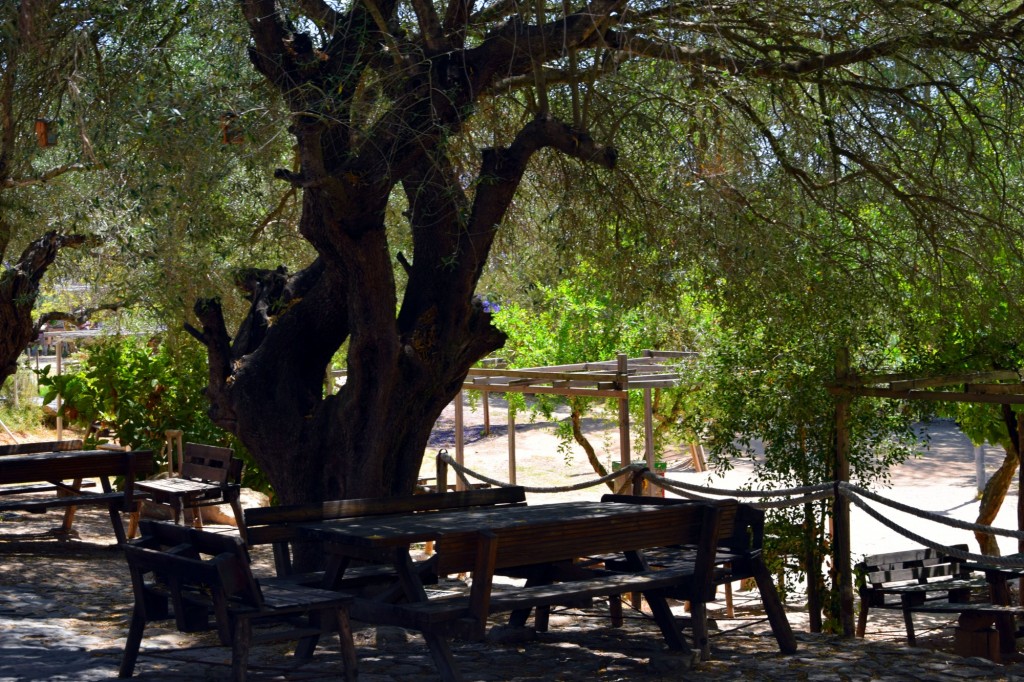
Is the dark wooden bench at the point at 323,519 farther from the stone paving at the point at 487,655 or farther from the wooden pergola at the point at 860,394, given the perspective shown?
the wooden pergola at the point at 860,394

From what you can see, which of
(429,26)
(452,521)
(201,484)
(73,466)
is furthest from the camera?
(201,484)

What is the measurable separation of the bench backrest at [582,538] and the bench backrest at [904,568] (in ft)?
9.45

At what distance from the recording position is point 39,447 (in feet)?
36.6

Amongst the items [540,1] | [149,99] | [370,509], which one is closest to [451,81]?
[540,1]

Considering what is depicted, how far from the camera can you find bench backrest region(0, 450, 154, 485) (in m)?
9.08

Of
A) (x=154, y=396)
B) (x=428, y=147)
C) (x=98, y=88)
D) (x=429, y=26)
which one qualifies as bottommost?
(x=154, y=396)

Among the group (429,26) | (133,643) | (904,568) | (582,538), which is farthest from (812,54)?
(133,643)

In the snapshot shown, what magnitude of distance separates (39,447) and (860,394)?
7.85 metres

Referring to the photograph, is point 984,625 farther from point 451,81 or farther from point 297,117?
point 297,117

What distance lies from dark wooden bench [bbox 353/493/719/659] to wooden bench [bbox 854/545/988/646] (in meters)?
2.53

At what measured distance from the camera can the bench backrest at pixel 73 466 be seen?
9.08 m

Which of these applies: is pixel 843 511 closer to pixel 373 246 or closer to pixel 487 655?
pixel 487 655

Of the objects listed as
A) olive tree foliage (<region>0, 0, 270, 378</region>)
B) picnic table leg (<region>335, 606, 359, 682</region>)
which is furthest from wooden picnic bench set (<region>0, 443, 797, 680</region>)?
olive tree foliage (<region>0, 0, 270, 378</region>)

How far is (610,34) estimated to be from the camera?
7.36m
